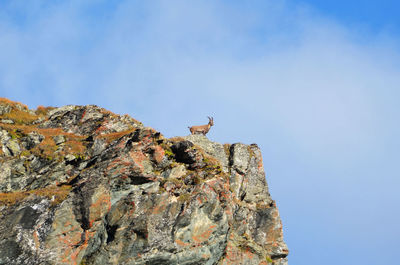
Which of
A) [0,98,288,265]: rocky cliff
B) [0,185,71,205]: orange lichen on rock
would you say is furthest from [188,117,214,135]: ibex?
[0,185,71,205]: orange lichen on rock

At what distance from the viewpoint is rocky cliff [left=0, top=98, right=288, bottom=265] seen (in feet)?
90.7

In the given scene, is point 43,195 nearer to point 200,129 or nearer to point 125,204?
point 125,204

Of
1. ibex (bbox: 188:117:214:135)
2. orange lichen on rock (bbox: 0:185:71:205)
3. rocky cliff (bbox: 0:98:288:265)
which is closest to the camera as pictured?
rocky cliff (bbox: 0:98:288:265)

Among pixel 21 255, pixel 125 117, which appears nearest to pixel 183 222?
pixel 21 255

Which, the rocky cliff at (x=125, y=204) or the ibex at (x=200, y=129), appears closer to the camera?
the rocky cliff at (x=125, y=204)

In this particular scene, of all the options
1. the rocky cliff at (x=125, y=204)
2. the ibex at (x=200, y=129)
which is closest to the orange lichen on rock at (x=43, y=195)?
the rocky cliff at (x=125, y=204)

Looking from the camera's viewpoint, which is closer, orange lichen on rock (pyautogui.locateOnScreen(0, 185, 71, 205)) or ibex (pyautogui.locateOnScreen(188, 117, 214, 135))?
orange lichen on rock (pyautogui.locateOnScreen(0, 185, 71, 205))

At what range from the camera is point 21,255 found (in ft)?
86.0

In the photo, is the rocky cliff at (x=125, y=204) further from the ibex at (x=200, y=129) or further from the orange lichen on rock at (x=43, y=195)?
the ibex at (x=200, y=129)

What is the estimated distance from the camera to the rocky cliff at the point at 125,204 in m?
27.6

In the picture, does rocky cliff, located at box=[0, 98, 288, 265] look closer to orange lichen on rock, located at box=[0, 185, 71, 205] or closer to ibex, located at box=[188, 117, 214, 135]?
orange lichen on rock, located at box=[0, 185, 71, 205]

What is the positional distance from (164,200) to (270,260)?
12.9m

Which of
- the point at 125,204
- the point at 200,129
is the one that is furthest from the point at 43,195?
the point at 200,129

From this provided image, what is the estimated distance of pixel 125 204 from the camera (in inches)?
1186
